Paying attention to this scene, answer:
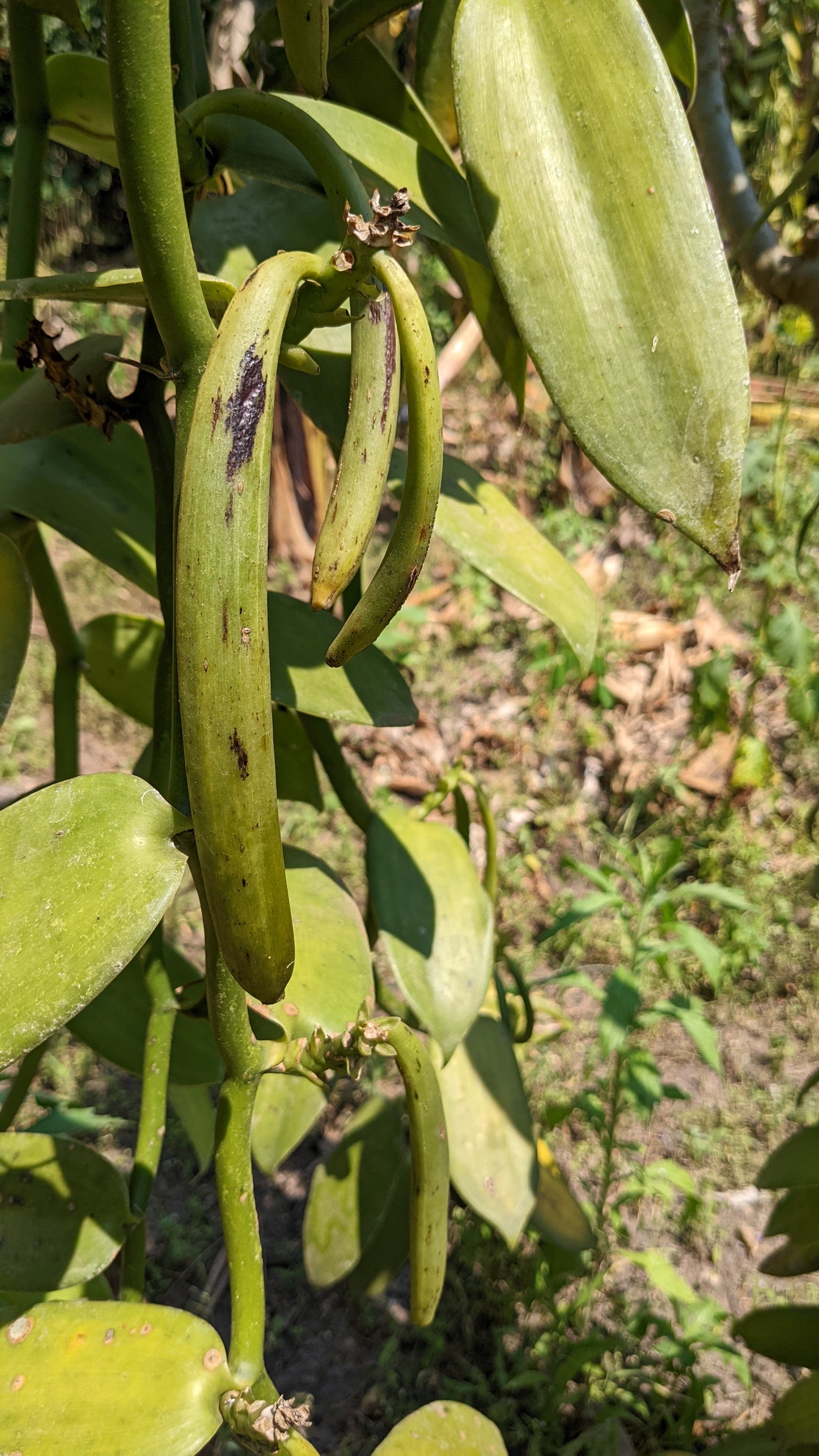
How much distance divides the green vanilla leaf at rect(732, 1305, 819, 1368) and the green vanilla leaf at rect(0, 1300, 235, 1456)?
0.44 metres

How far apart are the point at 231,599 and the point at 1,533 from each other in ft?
0.91

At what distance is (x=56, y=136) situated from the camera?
0.52m

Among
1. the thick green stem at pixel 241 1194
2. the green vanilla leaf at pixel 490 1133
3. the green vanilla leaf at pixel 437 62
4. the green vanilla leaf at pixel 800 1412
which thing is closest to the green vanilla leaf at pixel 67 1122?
the green vanilla leaf at pixel 490 1133

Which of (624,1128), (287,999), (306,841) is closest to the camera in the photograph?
(287,999)

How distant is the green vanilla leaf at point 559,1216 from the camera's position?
2.83ft

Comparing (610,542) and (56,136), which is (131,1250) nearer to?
(56,136)

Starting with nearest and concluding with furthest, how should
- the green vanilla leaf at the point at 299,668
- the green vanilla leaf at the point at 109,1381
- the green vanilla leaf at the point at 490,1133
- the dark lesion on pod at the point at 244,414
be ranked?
the dark lesion on pod at the point at 244,414 → the green vanilla leaf at the point at 109,1381 → the green vanilla leaf at the point at 299,668 → the green vanilla leaf at the point at 490,1133

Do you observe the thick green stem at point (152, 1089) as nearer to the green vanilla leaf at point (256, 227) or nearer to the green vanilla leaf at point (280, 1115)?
the green vanilla leaf at point (280, 1115)

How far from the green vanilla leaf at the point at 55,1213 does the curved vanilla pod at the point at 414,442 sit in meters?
0.36

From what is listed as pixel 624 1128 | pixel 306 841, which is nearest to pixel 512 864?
pixel 306 841

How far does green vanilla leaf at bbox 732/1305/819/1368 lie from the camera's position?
66 centimetres

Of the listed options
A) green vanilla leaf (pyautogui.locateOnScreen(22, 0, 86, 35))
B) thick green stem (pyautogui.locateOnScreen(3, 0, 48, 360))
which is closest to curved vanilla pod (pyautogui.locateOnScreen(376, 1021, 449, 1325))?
thick green stem (pyautogui.locateOnScreen(3, 0, 48, 360))

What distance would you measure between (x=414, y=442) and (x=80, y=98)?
357 millimetres

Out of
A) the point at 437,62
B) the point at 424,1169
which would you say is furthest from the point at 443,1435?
the point at 437,62
